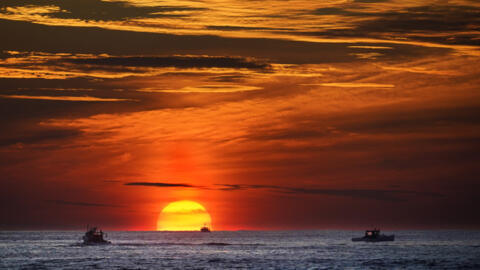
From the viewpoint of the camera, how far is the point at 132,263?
138500 mm

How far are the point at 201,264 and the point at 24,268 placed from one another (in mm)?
29483

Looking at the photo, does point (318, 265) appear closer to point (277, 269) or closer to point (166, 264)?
point (277, 269)

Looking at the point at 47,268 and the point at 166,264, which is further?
the point at 166,264

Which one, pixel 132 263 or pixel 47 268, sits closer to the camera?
pixel 47 268

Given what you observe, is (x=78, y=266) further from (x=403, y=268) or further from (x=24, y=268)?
(x=403, y=268)

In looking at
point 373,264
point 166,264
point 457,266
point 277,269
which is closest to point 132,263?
point 166,264

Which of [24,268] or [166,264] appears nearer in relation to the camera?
[24,268]

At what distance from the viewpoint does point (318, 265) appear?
131m

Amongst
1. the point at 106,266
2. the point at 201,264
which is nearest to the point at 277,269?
the point at 201,264

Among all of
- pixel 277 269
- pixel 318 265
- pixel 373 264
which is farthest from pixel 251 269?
pixel 373 264

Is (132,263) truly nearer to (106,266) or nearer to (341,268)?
(106,266)

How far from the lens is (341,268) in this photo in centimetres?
12369

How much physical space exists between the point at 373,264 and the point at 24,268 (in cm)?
5696

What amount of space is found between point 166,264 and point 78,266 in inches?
635
